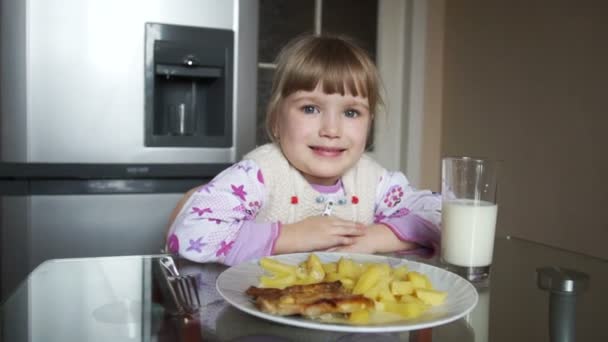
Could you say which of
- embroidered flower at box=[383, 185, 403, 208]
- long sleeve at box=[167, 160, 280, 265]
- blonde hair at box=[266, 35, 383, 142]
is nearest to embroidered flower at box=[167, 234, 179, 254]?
long sleeve at box=[167, 160, 280, 265]

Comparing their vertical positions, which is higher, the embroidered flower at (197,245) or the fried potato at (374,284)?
the fried potato at (374,284)

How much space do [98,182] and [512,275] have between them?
1.37 metres

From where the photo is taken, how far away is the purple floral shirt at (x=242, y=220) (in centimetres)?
86

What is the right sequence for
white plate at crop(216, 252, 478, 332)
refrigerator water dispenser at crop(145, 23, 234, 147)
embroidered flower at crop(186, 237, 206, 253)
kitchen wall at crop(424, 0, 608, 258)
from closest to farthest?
1. white plate at crop(216, 252, 478, 332)
2. embroidered flower at crop(186, 237, 206, 253)
3. kitchen wall at crop(424, 0, 608, 258)
4. refrigerator water dispenser at crop(145, 23, 234, 147)

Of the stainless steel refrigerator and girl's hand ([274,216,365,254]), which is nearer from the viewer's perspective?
girl's hand ([274,216,365,254])

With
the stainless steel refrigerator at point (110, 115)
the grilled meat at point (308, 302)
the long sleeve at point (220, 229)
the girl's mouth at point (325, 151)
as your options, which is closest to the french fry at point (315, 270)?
the grilled meat at point (308, 302)

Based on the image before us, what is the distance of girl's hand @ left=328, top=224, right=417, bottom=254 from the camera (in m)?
0.92

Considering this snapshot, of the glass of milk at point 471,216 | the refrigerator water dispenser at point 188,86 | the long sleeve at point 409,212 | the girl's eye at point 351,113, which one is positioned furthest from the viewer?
the refrigerator water dispenser at point 188,86

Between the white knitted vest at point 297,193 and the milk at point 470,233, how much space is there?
43 centimetres

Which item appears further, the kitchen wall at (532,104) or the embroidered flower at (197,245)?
the kitchen wall at (532,104)

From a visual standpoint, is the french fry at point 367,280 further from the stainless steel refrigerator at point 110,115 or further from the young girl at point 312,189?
the stainless steel refrigerator at point 110,115

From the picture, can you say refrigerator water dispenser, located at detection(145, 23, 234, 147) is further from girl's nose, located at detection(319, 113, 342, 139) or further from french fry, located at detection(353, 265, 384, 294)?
french fry, located at detection(353, 265, 384, 294)

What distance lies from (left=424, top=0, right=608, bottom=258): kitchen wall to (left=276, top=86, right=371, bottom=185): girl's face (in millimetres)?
916

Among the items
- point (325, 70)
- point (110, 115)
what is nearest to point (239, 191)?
point (325, 70)
